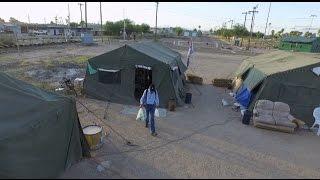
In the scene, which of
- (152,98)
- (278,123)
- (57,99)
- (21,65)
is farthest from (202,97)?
(21,65)

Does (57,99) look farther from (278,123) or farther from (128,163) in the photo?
(278,123)

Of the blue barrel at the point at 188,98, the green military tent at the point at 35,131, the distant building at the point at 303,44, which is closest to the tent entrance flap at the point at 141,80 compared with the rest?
the blue barrel at the point at 188,98

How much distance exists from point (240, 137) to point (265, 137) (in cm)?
101

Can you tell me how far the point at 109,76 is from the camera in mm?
14141

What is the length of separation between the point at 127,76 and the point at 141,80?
2.56 feet

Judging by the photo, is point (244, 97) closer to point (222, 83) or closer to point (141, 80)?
point (222, 83)

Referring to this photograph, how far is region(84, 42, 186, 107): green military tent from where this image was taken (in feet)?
44.8

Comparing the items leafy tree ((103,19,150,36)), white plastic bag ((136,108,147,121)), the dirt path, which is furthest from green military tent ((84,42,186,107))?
leafy tree ((103,19,150,36))

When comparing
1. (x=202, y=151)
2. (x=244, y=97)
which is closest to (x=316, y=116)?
(x=244, y=97)

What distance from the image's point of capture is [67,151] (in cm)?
727

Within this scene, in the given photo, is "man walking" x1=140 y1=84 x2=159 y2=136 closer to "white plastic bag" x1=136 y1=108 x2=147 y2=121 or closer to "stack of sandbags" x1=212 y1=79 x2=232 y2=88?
"white plastic bag" x1=136 y1=108 x2=147 y2=121

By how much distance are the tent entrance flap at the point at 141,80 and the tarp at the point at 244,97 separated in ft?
16.2

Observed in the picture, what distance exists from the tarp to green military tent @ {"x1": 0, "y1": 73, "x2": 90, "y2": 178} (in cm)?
868

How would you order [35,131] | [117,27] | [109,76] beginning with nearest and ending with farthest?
1. [35,131]
2. [109,76]
3. [117,27]
